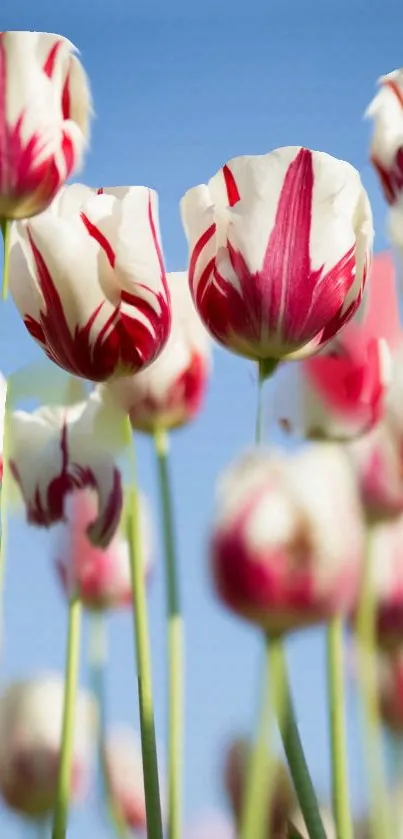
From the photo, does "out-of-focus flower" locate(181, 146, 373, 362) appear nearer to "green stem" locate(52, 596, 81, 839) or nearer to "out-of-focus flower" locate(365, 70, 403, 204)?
"out-of-focus flower" locate(365, 70, 403, 204)

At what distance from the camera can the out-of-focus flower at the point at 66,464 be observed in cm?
42

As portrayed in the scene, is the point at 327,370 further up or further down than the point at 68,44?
further down

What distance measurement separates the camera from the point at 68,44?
0.38 m

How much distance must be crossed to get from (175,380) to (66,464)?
0.05 m

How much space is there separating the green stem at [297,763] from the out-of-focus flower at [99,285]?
0.34 ft

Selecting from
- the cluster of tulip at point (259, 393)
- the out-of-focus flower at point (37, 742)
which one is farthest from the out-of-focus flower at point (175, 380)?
the out-of-focus flower at point (37, 742)

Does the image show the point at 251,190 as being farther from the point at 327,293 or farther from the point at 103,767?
the point at 103,767

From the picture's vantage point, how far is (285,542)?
11.8 inches

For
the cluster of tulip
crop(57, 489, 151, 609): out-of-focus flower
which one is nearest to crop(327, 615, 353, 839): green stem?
the cluster of tulip

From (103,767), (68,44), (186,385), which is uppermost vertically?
(68,44)

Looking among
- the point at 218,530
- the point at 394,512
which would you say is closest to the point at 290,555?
the point at 218,530

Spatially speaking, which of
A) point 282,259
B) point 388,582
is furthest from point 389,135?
point 388,582

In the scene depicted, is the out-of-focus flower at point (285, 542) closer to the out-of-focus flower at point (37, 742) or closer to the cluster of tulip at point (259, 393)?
the cluster of tulip at point (259, 393)

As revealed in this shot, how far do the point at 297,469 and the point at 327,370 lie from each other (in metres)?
0.12
